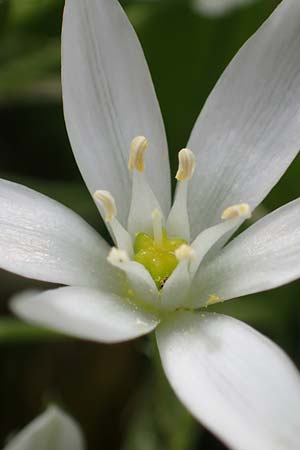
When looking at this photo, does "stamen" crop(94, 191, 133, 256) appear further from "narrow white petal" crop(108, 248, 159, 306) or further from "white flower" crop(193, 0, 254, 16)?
"white flower" crop(193, 0, 254, 16)

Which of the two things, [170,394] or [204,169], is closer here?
[204,169]

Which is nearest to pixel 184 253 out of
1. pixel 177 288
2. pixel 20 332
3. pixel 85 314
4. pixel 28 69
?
pixel 177 288

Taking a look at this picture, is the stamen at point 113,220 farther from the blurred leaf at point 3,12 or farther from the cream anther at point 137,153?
the blurred leaf at point 3,12

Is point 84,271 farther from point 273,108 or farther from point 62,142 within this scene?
point 62,142

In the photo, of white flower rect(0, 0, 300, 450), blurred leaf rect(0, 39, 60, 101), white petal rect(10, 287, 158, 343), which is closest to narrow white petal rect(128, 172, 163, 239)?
white flower rect(0, 0, 300, 450)

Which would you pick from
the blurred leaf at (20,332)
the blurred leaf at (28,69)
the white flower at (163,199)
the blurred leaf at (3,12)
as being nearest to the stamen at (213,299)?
the white flower at (163,199)

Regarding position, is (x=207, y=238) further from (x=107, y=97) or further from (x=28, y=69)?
(x=28, y=69)

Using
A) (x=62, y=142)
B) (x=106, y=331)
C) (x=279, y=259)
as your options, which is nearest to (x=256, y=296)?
(x=62, y=142)

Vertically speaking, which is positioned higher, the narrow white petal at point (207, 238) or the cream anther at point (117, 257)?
the cream anther at point (117, 257)
